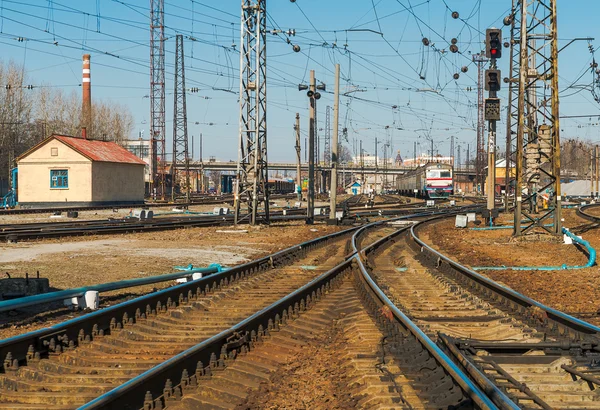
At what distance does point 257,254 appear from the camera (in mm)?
19234

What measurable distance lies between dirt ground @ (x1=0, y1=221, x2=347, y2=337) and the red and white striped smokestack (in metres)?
66.5

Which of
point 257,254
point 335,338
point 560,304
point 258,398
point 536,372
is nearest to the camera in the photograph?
point 258,398

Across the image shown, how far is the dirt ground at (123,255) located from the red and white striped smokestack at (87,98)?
66.5m

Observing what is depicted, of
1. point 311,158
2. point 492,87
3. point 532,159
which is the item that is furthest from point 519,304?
point 311,158

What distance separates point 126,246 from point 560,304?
1314 cm

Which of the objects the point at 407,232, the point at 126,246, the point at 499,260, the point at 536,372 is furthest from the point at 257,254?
the point at 536,372

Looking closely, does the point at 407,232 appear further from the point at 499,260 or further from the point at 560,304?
the point at 560,304

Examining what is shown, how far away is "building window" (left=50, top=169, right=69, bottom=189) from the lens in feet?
163

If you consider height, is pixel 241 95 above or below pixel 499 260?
above

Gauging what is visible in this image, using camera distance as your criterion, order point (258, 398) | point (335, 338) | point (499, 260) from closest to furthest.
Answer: point (258, 398)
point (335, 338)
point (499, 260)

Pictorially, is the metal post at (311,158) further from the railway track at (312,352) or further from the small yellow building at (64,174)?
the small yellow building at (64,174)

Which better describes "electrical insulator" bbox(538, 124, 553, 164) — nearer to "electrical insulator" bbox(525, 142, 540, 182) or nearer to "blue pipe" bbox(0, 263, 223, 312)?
"electrical insulator" bbox(525, 142, 540, 182)

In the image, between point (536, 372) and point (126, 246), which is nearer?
point (536, 372)

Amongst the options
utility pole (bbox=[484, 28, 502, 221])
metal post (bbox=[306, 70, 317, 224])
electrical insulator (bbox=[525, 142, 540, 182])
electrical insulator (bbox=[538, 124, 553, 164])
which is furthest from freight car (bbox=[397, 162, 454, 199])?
electrical insulator (bbox=[538, 124, 553, 164])
